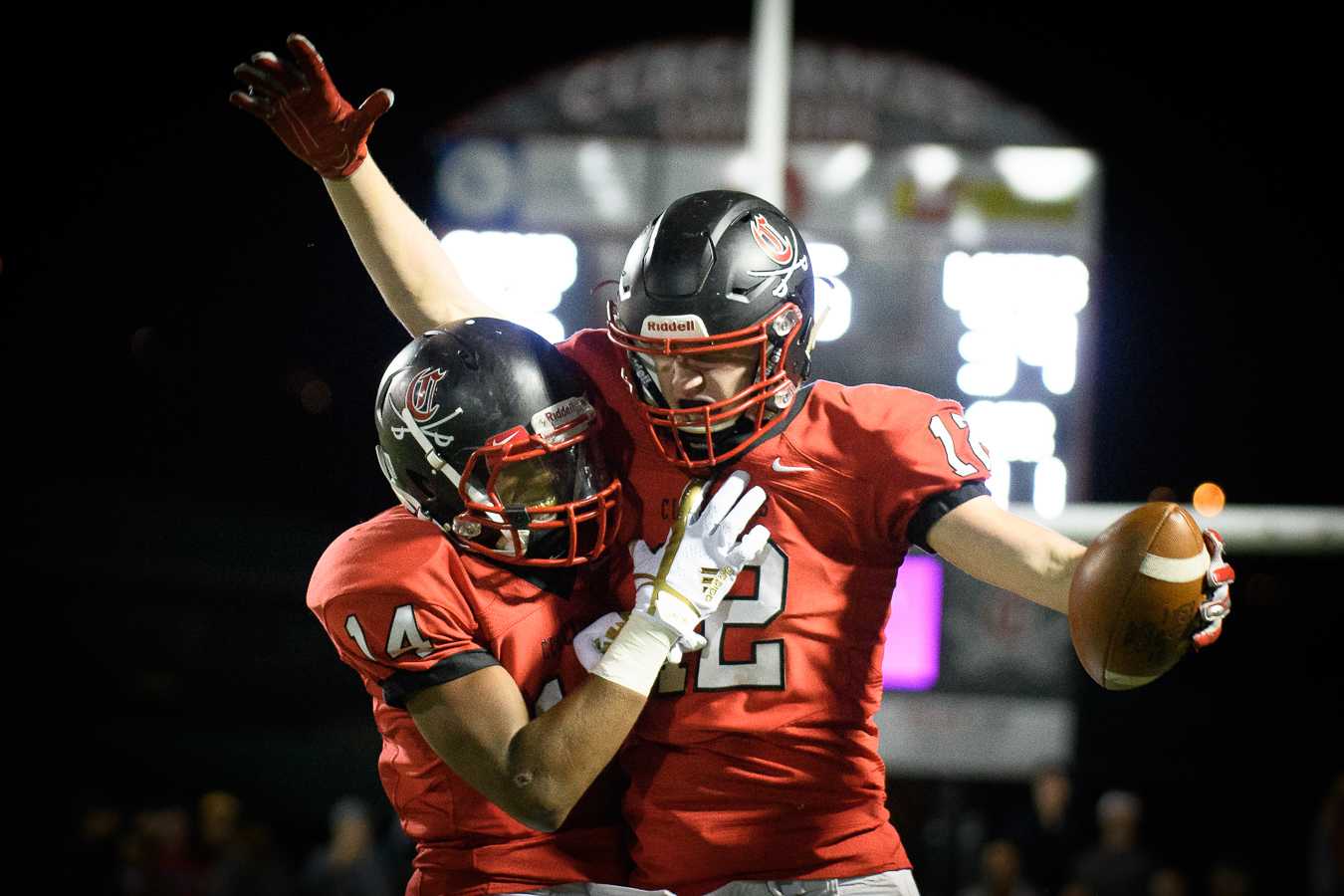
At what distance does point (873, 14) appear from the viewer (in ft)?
36.8

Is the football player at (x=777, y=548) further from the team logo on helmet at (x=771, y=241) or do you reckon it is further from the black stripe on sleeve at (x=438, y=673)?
the black stripe on sleeve at (x=438, y=673)

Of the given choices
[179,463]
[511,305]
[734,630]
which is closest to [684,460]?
[734,630]

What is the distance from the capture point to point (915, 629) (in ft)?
23.0

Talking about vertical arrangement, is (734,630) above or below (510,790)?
above

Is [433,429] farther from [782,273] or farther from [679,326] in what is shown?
[782,273]

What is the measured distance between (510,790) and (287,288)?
1082 centimetres

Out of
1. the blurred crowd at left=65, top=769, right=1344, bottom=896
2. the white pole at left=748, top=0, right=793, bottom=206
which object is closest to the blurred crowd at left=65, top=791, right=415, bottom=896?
the blurred crowd at left=65, top=769, right=1344, bottom=896

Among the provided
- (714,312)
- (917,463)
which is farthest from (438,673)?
(917,463)

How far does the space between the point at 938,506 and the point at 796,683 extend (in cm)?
35

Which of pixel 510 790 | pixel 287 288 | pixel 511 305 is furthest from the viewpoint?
pixel 287 288

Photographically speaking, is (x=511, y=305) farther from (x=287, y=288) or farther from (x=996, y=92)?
(x=287, y=288)

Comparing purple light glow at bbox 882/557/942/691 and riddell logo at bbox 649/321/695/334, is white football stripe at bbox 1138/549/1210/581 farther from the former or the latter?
purple light glow at bbox 882/557/942/691

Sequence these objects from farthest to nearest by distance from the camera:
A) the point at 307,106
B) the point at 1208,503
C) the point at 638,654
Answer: the point at 1208,503, the point at 307,106, the point at 638,654

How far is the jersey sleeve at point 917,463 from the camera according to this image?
2316 millimetres
